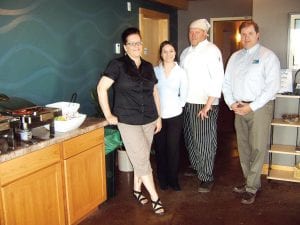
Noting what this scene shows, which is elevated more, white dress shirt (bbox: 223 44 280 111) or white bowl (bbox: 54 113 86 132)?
white dress shirt (bbox: 223 44 280 111)

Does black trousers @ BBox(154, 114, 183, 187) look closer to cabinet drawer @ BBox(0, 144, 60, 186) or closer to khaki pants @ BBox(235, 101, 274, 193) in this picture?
khaki pants @ BBox(235, 101, 274, 193)

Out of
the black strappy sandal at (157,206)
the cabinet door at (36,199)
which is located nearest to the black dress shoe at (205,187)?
the black strappy sandal at (157,206)

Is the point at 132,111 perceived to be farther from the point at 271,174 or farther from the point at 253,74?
the point at 271,174

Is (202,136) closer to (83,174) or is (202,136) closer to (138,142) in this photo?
(138,142)

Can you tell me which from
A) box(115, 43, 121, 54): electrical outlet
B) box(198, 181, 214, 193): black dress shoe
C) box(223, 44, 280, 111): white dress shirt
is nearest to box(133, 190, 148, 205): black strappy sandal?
box(198, 181, 214, 193): black dress shoe

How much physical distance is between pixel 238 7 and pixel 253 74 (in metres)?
3.69

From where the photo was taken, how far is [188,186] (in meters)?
3.40

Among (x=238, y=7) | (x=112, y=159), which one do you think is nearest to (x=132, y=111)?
(x=112, y=159)

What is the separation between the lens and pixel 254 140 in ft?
9.89

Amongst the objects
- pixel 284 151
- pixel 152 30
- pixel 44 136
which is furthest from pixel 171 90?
pixel 152 30

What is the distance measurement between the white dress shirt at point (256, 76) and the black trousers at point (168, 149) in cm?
Result: 59

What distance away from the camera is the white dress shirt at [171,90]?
302 centimetres

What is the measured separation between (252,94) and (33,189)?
1.92 meters

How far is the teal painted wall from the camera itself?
2583 mm
